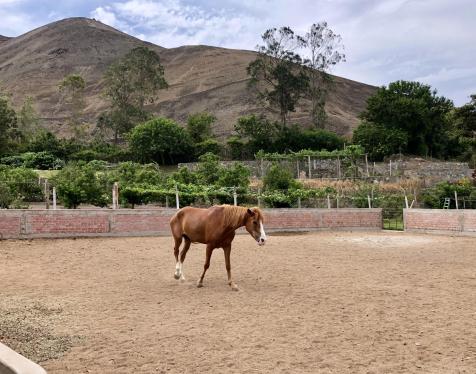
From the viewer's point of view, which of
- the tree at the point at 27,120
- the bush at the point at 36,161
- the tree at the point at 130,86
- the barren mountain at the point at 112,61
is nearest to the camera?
the bush at the point at 36,161

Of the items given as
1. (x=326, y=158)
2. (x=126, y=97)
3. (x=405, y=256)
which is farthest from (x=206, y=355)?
(x=126, y=97)

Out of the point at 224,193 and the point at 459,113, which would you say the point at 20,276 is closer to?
the point at 224,193

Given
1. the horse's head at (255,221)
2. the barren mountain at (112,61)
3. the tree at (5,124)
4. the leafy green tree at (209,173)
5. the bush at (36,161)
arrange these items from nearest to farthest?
1. the horse's head at (255,221)
2. the leafy green tree at (209,173)
3. the bush at (36,161)
4. the tree at (5,124)
5. the barren mountain at (112,61)

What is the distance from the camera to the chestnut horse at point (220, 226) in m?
8.58

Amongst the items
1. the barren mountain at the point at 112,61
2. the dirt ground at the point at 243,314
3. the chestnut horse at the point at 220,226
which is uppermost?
the barren mountain at the point at 112,61

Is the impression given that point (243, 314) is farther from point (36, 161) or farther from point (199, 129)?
point (199, 129)

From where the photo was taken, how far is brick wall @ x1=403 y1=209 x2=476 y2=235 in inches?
752

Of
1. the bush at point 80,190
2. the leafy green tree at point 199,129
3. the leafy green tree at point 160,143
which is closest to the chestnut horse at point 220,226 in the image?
the bush at point 80,190

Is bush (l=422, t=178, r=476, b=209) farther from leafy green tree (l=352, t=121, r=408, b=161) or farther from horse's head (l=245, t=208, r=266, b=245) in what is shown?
horse's head (l=245, t=208, r=266, b=245)

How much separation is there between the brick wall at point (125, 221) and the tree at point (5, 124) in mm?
35179

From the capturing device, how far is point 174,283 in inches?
368

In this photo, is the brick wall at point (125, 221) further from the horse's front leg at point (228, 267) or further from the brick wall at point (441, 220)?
the horse's front leg at point (228, 267)

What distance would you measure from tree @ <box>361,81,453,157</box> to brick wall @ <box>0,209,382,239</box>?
30.9m

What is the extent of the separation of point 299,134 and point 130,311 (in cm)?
4785
